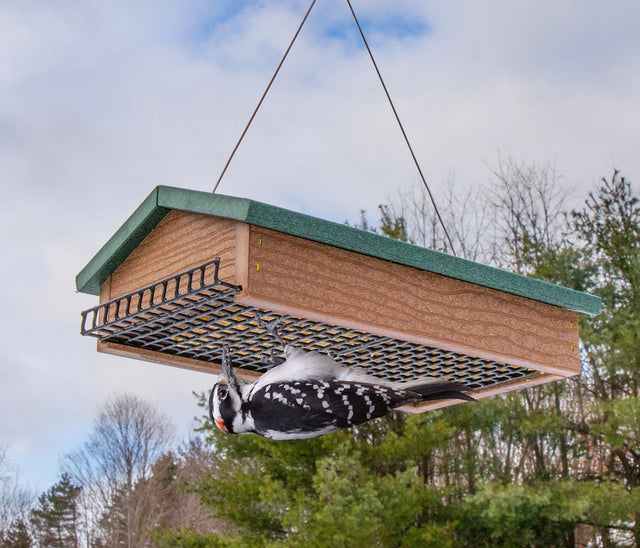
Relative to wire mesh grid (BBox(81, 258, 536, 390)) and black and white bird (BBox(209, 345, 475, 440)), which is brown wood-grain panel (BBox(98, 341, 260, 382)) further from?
black and white bird (BBox(209, 345, 475, 440))

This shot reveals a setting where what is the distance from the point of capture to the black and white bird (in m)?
1.75

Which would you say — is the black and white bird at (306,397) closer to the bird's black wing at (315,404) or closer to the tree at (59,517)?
the bird's black wing at (315,404)

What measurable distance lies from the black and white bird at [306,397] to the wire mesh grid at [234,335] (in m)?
0.11

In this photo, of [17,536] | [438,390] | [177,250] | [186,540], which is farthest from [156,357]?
[17,536]

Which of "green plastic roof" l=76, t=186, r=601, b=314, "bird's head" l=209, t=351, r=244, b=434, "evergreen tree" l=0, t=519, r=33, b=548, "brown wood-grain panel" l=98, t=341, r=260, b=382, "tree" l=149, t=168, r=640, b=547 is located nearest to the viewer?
"green plastic roof" l=76, t=186, r=601, b=314

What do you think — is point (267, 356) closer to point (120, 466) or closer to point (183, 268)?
point (183, 268)

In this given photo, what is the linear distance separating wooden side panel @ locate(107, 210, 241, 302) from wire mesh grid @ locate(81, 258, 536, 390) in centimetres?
4

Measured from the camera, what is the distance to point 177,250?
6.33ft

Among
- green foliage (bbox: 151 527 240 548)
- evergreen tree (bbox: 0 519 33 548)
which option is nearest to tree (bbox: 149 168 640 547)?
green foliage (bbox: 151 527 240 548)

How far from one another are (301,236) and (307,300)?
0.13m

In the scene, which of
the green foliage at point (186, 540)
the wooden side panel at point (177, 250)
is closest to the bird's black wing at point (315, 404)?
the wooden side panel at point (177, 250)

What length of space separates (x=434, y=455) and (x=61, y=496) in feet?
32.3

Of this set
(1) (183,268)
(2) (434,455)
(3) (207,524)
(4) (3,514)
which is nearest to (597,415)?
(2) (434,455)

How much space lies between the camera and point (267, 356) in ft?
7.39
